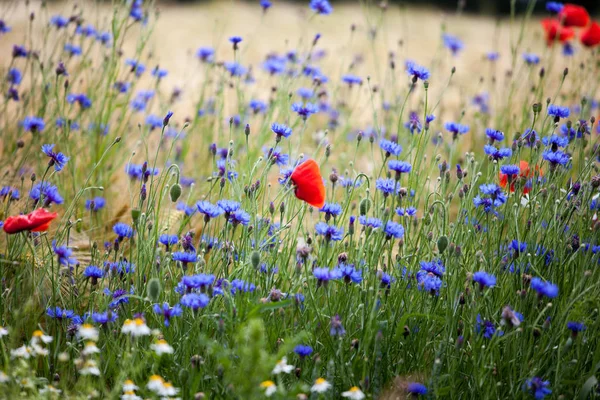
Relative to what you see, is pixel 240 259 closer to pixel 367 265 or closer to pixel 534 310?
pixel 367 265

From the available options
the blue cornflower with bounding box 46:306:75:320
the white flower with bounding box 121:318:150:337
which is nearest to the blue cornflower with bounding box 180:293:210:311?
the white flower with bounding box 121:318:150:337

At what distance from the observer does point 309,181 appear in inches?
81.0

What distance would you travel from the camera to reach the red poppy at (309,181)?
6.72 feet

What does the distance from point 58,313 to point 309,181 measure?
843mm

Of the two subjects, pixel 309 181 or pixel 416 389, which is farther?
pixel 309 181

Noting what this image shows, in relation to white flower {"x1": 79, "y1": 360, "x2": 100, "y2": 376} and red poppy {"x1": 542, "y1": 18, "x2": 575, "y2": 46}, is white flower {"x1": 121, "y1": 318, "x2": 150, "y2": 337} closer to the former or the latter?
white flower {"x1": 79, "y1": 360, "x2": 100, "y2": 376}

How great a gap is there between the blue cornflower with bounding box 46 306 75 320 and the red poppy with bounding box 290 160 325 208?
779 millimetres

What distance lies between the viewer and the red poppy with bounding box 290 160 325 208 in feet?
6.72

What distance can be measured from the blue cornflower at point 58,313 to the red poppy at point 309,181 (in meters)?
0.78

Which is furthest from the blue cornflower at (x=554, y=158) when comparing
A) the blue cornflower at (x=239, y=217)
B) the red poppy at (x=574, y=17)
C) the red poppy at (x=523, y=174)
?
the red poppy at (x=574, y=17)

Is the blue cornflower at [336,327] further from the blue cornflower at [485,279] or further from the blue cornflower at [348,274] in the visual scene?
the blue cornflower at [485,279]

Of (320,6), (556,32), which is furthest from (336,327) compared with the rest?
(556,32)

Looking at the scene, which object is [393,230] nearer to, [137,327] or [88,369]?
[137,327]

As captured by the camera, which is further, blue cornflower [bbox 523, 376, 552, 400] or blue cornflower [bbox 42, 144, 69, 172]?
blue cornflower [bbox 42, 144, 69, 172]
